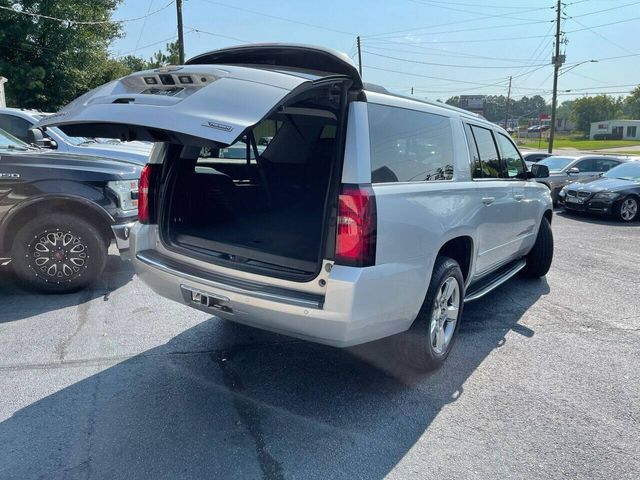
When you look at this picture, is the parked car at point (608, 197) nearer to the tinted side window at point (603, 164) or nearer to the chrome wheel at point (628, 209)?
the chrome wheel at point (628, 209)

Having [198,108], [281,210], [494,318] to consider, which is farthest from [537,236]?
[198,108]

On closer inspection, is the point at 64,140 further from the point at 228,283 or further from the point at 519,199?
the point at 519,199

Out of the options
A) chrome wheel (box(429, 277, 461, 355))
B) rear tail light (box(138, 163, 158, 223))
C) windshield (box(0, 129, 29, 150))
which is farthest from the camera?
windshield (box(0, 129, 29, 150))

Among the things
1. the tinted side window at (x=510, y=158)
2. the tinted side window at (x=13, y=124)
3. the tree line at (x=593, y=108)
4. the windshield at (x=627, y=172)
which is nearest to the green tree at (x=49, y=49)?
the tinted side window at (x=13, y=124)

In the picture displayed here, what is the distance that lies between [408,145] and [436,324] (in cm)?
129

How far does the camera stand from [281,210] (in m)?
4.33

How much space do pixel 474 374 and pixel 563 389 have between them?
595 millimetres

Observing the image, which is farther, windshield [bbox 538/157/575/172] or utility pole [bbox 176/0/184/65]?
utility pole [bbox 176/0/184/65]

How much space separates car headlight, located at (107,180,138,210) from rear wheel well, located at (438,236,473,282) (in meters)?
3.37

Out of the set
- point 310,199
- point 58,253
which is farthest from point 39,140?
point 310,199

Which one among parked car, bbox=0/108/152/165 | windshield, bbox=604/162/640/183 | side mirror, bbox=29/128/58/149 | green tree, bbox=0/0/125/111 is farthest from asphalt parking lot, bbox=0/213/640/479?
green tree, bbox=0/0/125/111

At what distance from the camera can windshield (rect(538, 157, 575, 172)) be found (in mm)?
14797

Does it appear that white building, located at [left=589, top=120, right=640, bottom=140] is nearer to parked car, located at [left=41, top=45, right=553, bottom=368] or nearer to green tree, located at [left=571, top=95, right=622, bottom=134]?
green tree, located at [left=571, top=95, right=622, bottom=134]

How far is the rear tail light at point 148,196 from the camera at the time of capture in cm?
373
